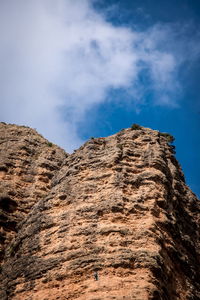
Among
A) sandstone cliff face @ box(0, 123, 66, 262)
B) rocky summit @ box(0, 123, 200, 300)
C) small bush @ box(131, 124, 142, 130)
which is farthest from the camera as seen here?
small bush @ box(131, 124, 142, 130)

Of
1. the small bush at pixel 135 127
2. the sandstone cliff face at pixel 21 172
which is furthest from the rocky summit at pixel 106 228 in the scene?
the small bush at pixel 135 127

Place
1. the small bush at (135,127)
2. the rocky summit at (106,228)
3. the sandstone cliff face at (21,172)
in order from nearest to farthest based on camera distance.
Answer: the rocky summit at (106,228), the sandstone cliff face at (21,172), the small bush at (135,127)

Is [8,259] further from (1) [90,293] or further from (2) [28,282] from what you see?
(1) [90,293]

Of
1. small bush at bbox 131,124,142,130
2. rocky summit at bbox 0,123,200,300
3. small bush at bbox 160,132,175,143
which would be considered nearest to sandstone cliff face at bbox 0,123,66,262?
rocky summit at bbox 0,123,200,300

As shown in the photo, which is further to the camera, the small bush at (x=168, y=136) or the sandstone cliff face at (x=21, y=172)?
the small bush at (x=168, y=136)

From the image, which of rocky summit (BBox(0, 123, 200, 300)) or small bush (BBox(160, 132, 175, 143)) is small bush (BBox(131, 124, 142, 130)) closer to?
rocky summit (BBox(0, 123, 200, 300))

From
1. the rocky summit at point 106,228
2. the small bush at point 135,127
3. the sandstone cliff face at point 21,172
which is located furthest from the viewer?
the small bush at point 135,127

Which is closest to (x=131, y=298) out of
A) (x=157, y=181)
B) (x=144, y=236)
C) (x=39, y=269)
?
(x=144, y=236)

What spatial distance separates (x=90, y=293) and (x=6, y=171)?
13.1 m

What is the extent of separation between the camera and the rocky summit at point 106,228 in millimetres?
11414

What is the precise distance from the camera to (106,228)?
13.1 m

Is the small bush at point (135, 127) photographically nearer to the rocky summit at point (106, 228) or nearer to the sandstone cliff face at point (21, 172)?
the rocky summit at point (106, 228)

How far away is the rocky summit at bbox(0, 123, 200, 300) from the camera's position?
11414 millimetres

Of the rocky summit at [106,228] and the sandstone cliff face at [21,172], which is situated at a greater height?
the sandstone cliff face at [21,172]
